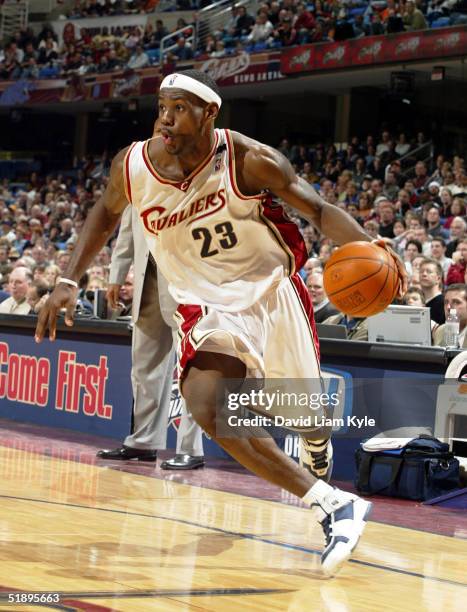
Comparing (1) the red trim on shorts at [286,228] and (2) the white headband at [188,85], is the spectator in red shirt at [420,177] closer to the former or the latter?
(1) the red trim on shorts at [286,228]

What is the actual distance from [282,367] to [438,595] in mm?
1200

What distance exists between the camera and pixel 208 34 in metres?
21.8

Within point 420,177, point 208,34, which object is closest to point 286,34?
point 208,34

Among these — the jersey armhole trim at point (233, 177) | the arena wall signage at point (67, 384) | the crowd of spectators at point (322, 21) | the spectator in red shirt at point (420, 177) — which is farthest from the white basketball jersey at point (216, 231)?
the crowd of spectators at point (322, 21)

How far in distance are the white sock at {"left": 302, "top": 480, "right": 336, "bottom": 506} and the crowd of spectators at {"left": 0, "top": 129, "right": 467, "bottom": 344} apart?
2.11 m

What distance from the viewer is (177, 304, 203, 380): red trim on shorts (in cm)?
400

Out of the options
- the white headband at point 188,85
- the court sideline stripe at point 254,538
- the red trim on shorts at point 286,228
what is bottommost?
the court sideline stripe at point 254,538

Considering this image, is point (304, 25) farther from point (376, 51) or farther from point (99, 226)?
point (99, 226)

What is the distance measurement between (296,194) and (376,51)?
578 inches

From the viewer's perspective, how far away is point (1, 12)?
94.3 ft

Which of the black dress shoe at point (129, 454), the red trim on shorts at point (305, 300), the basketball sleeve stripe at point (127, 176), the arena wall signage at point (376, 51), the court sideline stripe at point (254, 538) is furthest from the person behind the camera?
Answer: the arena wall signage at point (376, 51)

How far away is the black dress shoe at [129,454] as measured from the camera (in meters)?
6.75

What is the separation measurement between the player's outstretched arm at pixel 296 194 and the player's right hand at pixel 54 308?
2.78 feet

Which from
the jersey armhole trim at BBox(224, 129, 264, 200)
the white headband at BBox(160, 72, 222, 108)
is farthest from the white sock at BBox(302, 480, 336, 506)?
the white headband at BBox(160, 72, 222, 108)
